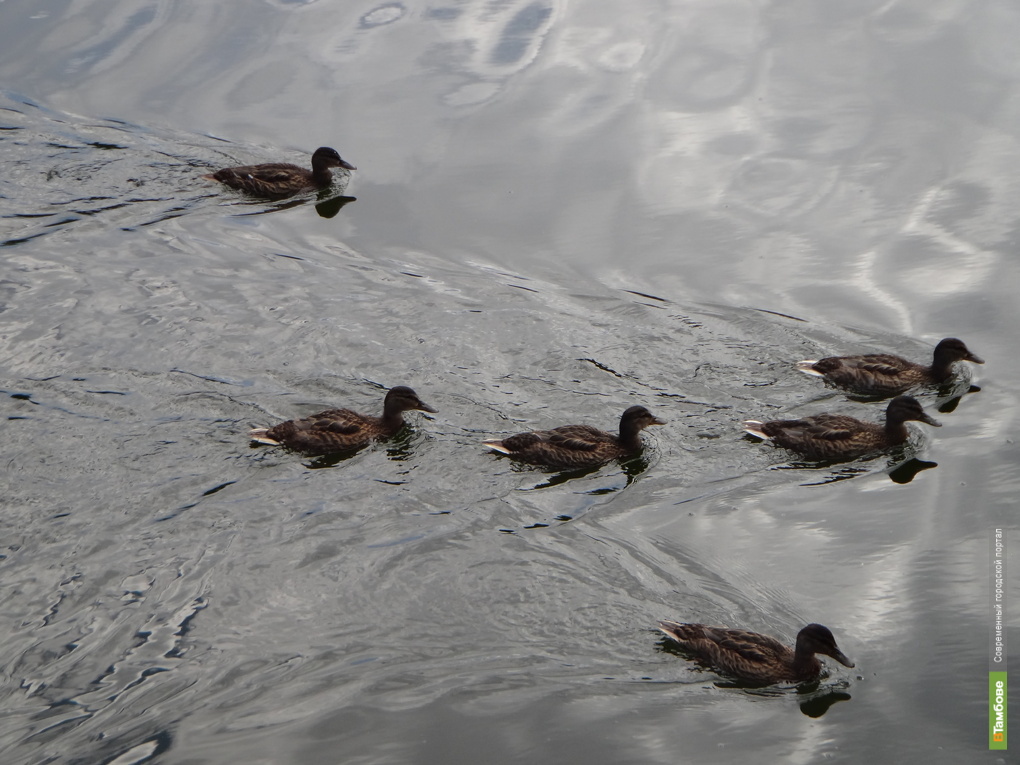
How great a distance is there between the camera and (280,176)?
47.9ft

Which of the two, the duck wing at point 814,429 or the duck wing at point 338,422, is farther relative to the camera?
the duck wing at point 338,422

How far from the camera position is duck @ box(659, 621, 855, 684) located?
24.5ft

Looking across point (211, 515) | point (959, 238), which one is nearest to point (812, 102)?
point (959, 238)

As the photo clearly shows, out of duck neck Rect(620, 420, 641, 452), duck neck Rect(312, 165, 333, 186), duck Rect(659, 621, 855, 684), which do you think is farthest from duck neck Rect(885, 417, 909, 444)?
duck neck Rect(312, 165, 333, 186)

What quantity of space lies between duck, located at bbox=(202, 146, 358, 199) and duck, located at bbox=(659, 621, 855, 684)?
8.86 m

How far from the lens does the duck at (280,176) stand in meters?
14.5

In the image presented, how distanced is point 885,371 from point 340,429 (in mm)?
4932

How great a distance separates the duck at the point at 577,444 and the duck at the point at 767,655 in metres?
2.53

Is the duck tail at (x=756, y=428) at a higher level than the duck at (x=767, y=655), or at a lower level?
higher

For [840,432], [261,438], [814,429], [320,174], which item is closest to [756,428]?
[814,429]

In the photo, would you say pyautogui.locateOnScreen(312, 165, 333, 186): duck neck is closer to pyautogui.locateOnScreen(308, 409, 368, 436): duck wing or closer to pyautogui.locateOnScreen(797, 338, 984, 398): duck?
pyautogui.locateOnScreen(308, 409, 368, 436): duck wing

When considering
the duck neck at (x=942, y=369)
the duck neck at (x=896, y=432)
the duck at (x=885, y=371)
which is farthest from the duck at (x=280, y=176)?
the duck neck at (x=896, y=432)

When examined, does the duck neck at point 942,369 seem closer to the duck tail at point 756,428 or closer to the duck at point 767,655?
the duck tail at point 756,428

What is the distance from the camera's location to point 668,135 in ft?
51.3
